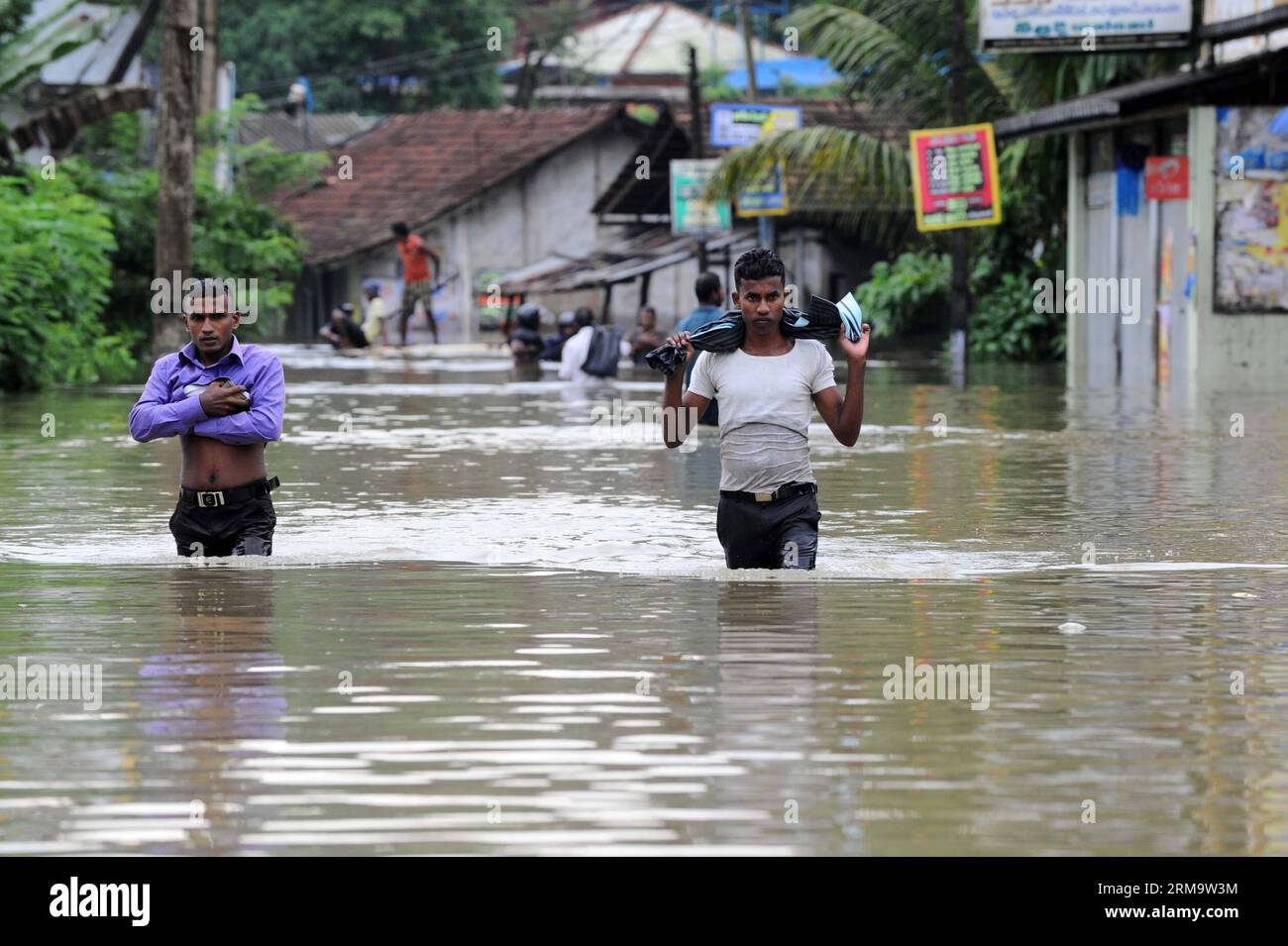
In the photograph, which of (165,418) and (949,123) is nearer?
(165,418)

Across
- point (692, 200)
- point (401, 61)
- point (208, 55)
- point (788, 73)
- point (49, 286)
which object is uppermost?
point (788, 73)

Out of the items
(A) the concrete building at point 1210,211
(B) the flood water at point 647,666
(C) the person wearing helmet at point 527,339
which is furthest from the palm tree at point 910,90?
(B) the flood water at point 647,666

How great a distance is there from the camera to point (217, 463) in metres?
10.1

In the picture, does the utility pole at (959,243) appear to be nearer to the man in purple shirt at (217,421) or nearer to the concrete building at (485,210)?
the concrete building at (485,210)

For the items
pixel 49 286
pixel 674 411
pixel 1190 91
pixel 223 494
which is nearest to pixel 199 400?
pixel 223 494

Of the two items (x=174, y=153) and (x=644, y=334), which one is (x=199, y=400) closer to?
(x=174, y=153)

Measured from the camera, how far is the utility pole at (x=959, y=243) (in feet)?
110

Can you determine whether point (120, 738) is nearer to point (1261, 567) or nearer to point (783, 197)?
point (1261, 567)

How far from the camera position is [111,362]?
30.1m

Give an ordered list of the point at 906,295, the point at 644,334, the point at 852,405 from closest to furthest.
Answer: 1. the point at 852,405
2. the point at 644,334
3. the point at 906,295

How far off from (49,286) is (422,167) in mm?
36329

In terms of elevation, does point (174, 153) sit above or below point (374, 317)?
above

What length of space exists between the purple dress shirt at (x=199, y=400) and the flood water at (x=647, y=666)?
65cm
